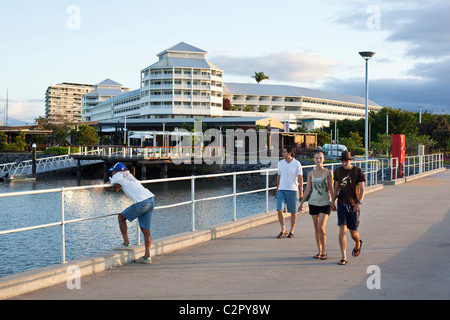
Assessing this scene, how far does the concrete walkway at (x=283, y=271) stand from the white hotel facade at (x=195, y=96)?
93004 mm

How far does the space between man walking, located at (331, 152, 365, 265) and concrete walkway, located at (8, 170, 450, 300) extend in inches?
21.2

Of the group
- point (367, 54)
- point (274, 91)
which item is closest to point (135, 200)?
point (367, 54)

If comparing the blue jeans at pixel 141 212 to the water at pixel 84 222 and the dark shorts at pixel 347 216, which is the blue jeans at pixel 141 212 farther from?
the water at pixel 84 222

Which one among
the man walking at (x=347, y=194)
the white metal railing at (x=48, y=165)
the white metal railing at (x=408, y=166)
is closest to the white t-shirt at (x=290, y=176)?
the man walking at (x=347, y=194)

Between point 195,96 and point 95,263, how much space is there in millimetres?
96888

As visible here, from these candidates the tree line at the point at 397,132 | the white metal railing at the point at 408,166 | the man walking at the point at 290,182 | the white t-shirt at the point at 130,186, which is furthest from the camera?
the tree line at the point at 397,132

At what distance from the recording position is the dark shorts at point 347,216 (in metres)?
7.53

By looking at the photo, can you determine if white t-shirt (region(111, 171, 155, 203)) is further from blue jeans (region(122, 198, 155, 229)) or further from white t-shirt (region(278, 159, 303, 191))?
white t-shirt (region(278, 159, 303, 191))

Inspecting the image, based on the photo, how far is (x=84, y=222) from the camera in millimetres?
23281

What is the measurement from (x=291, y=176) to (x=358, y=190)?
78.5 inches

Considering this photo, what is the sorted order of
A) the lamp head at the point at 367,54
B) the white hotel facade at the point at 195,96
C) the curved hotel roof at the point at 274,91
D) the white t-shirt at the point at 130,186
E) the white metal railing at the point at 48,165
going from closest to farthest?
the white t-shirt at the point at 130,186 → the lamp head at the point at 367,54 → the white metal railing at the point at 48,165 → the white hotel facade at the point at 195,96 → the curved hotel roof at the point at 274,91

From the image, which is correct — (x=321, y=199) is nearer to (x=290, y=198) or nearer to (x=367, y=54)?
(x=290, y=198)
